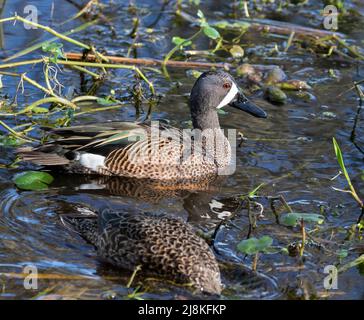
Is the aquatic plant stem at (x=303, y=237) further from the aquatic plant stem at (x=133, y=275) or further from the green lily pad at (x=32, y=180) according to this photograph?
the green lily pad at (x=32, y=180)

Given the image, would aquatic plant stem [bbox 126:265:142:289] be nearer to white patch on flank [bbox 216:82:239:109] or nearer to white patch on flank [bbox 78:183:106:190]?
white patch on flank [bbox 78:183:106:190]

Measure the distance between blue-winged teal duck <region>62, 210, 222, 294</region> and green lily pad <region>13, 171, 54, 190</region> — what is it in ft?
3.28

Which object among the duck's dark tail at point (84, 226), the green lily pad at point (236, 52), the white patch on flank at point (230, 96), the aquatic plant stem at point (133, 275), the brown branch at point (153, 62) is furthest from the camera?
the green lily pad at point (236, 52)

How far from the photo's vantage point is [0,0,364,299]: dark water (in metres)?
5.78

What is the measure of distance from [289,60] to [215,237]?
4.20 metres

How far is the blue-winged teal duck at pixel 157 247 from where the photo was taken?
565 centimetres

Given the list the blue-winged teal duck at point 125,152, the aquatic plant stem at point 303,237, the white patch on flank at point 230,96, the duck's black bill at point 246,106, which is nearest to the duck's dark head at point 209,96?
the white patch on flank at point 230,96

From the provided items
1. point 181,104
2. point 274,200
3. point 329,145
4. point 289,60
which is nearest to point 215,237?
point 274,200

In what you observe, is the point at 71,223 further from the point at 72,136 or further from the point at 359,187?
the point at 359,187

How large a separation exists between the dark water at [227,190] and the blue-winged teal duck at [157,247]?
0.30 feet

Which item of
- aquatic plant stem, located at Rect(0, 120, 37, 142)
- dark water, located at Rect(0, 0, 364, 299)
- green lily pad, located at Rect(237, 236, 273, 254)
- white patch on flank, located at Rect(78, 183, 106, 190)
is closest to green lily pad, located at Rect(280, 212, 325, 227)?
dark water, located at Rect(0, 0, 364, 299)

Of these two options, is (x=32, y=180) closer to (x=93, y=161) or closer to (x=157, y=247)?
(x=93, y=161)

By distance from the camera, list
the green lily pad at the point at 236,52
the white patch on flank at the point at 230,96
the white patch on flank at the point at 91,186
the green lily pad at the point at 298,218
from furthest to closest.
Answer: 1. the green lily pad at the point at 236,52
2. the white patch on flank at the point at 230,96
3. the white patch on flank at the point at 91,186
4. the green lily pad at the point at 298,218

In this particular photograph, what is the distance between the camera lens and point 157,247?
5.78 metres
